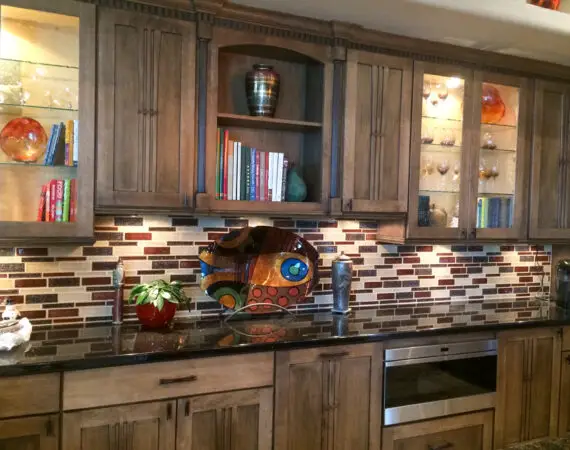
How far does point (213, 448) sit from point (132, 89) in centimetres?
163

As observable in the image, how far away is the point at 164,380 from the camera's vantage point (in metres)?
1.95

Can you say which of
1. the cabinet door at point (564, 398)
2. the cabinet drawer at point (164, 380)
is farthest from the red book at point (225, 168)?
the cabinet door at point (564, 398)

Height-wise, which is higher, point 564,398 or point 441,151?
point 441,151

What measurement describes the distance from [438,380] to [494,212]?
111 centimetres

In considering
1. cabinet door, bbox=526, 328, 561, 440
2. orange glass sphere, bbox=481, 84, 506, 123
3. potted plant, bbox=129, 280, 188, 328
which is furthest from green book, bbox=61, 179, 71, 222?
cabinet door, bbox=526, 328, 561, 440

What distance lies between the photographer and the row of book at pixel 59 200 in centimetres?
205

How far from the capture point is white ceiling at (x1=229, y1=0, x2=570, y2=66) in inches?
89.2

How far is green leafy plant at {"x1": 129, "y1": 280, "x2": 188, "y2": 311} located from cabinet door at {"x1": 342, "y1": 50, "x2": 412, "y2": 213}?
38.7 inches

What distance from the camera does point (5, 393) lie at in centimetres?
174

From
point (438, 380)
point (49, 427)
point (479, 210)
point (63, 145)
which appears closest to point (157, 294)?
point (49, 427)

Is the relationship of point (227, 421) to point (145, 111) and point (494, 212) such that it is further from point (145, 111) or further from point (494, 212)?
point (494, 212)

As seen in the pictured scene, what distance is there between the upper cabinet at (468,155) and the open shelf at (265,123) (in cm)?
63

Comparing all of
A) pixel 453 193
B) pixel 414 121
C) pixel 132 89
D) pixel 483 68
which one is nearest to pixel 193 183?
pixel 132 89

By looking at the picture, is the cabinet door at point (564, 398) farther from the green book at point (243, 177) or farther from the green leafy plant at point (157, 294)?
the green leafy plant at point (157, 294)
